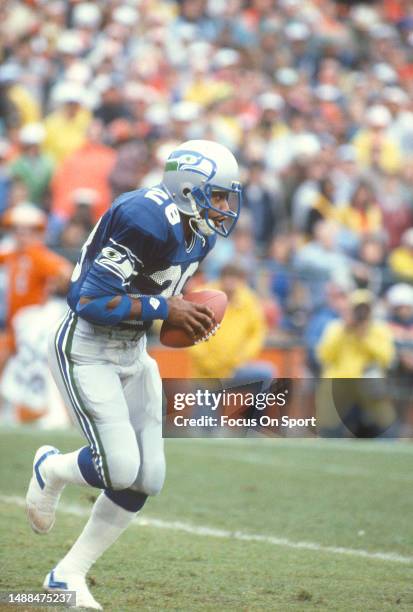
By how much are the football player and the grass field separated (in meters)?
0.33

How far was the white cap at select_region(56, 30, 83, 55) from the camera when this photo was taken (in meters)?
11.4

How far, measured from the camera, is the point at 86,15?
12.1 metres

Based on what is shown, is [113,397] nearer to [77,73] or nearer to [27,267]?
[27,267]

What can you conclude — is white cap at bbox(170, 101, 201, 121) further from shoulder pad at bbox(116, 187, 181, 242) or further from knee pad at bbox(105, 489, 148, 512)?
knee pad at bbox(105, 489, 148, 512)

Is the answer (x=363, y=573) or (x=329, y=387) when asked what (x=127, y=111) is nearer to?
(x=329, y=387)

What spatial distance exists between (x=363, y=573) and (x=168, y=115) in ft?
23.2

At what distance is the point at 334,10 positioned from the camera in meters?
16.6

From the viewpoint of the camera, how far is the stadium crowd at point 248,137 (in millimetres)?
9633

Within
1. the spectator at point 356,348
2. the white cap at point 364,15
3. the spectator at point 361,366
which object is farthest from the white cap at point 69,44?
the white cap at point 364,15

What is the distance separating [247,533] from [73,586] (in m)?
1.70

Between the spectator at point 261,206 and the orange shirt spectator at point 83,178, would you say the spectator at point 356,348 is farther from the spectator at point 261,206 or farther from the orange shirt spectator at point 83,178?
the orange shirt spectator at point 83,178

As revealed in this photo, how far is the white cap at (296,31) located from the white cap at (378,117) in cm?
190

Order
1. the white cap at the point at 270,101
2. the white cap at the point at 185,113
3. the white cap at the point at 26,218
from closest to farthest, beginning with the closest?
the white cap at the point at 26,218, the white cap at the point at 185,113, the white cap at the point at 270,101

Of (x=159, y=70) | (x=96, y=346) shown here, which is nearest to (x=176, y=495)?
(x=96, y=346)
